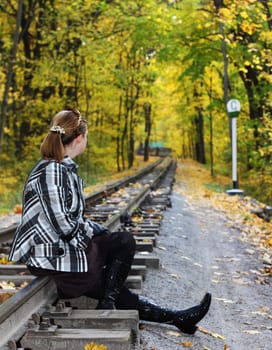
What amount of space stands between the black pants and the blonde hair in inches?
29.6

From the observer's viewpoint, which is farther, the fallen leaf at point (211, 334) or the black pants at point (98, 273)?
the fallen leaf at point (211, 334)

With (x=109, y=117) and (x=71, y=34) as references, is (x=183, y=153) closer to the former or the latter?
(x=109, y=117)

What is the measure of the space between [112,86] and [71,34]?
6506mm

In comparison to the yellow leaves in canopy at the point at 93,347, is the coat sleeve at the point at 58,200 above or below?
Answer: above

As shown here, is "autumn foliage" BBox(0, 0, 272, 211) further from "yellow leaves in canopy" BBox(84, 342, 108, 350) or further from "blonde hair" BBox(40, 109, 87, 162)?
"yellow leaves in canopy" BBox(84, 342, 108, 350)

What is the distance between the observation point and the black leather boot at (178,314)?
4.00 meters

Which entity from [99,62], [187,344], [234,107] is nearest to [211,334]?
[187,344]

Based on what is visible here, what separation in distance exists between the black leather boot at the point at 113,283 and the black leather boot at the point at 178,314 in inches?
8.4

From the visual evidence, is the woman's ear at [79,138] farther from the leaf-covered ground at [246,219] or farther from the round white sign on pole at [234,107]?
the round white sign on pole at [234,107]

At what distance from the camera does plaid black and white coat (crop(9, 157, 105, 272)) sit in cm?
384

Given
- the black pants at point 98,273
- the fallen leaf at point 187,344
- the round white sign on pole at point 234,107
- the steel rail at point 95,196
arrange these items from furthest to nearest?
the round white sign on pole at point 234,107 → the steel rail at point 95,196 → the black pants at point 98,273 → the fallen leaf at point 187,344

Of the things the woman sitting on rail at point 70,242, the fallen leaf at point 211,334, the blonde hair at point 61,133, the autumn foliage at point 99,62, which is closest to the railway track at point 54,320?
the woman sitting on rail at point 70,242

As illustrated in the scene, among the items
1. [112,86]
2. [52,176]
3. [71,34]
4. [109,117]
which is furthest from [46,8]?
[52,176]

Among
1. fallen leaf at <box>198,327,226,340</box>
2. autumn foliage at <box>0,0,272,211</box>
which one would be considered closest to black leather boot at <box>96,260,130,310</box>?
fallen leaf at <box>198,327,226,340</box>
